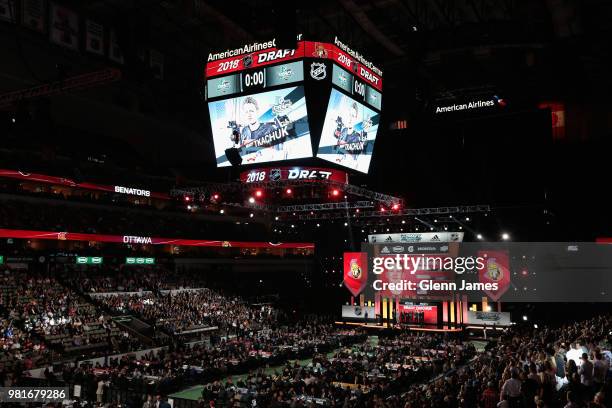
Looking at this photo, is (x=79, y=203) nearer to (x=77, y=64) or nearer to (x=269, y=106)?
(x=77, y=64)

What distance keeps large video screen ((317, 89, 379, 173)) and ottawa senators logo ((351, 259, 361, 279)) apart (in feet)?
51.9

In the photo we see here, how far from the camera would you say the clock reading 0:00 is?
55.3ft

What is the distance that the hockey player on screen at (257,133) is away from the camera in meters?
17.1

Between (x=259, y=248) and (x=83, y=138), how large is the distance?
19.2 m

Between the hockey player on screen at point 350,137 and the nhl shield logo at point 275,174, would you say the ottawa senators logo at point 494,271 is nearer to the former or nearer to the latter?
the hockey player on screen at point 350,137

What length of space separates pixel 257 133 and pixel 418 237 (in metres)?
19.6

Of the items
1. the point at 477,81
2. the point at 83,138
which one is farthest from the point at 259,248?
the point at 477,81

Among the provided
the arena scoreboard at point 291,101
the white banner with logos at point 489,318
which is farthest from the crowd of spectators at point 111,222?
the white banner with logos at point 489,318

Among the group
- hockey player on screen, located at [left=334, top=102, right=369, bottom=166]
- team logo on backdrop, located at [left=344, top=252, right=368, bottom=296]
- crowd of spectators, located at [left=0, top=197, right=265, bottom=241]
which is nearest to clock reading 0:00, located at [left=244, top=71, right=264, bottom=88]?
hockey player on screen, located at [left=334, top=102, right=369, bottom=166]

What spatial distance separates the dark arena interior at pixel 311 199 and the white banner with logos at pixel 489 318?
0.13 meters

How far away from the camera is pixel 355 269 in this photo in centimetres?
3481

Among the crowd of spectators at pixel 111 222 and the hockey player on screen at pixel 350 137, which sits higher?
the hockey player on screen at pixel 350 137

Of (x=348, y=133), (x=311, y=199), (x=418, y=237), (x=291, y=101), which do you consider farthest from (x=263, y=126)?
(x=418, y=237)

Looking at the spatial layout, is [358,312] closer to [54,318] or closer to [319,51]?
[54,318]
